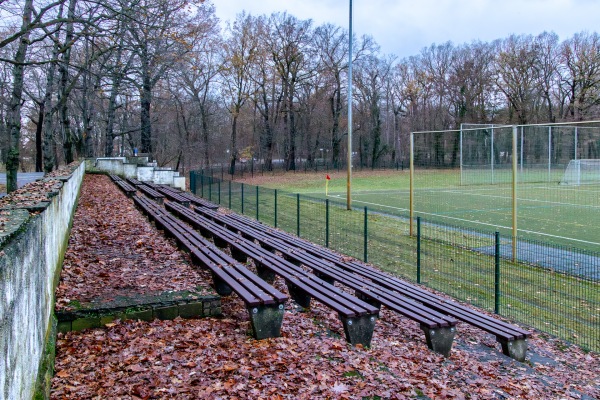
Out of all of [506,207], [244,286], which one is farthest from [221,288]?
[506,207]

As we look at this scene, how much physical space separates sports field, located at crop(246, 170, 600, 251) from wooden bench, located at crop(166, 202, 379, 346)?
18.2 feet

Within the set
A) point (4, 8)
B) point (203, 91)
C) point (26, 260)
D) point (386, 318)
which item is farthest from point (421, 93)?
point (26, 260)

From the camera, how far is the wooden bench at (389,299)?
19.2 ft

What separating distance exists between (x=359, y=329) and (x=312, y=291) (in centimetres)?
91

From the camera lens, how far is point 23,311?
3.31 meters

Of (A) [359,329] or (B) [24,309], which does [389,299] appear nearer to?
(A) [359,329]

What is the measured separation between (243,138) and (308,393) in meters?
57.3

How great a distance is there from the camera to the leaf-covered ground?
13.5 ft

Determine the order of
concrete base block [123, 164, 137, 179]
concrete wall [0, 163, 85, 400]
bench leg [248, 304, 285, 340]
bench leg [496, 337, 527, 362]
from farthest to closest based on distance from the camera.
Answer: concrete base block [123, 164, 137, 179] < bench leg [496, 337, 527, 362] < bench leg [248, 304, 285, 340] < concrete wall [0, 163, 85, 400]

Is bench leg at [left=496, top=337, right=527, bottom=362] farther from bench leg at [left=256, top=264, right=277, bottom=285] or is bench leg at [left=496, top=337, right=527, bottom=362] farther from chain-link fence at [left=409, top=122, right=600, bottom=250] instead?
chain-link fence at [left=409, top=122, right=600, bottom=250]

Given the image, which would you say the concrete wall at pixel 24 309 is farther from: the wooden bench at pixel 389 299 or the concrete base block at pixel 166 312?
the wooden bench at pixel 389 299

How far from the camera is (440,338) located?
5.85m

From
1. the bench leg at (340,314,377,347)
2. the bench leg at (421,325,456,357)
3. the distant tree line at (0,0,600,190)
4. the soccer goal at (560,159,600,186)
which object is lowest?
the bench leg at (421,325,456,357)

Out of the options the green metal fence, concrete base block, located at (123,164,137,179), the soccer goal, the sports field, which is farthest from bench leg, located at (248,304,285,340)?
the soccer goal
